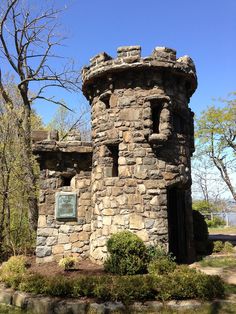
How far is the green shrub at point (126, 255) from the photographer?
7.05m

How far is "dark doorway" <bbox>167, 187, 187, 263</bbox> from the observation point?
29.3 ft

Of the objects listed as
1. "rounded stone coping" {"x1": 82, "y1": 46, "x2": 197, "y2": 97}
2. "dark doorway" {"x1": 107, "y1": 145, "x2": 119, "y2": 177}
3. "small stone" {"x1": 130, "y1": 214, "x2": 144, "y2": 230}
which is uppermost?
"rounded stone coping" {"x1": 82, "y1": 46, "x2": 197, "y2": 97}

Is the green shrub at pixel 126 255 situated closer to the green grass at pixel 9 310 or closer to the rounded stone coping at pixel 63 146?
the green grass at pixel 9 310

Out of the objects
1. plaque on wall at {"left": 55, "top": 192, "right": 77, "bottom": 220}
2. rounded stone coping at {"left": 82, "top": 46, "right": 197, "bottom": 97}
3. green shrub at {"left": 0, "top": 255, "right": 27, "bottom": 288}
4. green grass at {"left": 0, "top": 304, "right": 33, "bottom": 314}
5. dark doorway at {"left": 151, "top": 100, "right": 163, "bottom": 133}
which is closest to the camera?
green grass at {"left": 0, "top": 304, "right": 33, "bottom": 314}

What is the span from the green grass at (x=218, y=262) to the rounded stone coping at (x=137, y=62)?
5064mm

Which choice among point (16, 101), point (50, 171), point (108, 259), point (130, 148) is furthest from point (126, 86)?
point (16, 101)

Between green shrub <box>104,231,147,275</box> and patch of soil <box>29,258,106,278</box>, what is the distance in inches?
14.7

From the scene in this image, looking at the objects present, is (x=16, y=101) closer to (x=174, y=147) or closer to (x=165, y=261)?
(x=174, y=147)

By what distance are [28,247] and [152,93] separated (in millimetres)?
6529

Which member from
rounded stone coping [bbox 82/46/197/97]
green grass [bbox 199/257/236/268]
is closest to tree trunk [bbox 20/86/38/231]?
rounded stone coping [bbox 82/46/197/97]

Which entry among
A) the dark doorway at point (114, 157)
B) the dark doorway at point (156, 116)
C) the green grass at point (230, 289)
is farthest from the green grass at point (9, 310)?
the dark doorway at point (156, 116)

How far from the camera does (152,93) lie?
8430mm

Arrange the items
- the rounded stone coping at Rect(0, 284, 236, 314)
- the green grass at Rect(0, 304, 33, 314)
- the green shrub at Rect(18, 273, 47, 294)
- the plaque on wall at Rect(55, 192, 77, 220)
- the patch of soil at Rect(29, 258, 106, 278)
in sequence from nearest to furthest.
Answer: the rounded stone coping at Rect(0, 284, 236, 314)
the green grass at Rect(0, 304, 33, 314)
the green shrub at Rect(18, 273, 47, 294)
the patch of soil at Rect(29, 258, 106, 278)
the plaque on wall at Rect(55, 192, 77, 220)

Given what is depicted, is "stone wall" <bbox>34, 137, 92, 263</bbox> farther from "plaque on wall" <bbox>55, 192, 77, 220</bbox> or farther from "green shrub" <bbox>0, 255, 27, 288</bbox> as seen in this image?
"green shrub" <bbox>0, 255, 27, 288</bbox>
